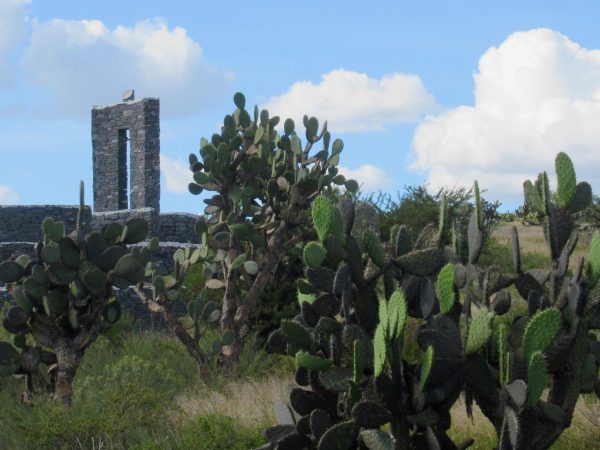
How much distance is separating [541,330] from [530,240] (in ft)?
75.4

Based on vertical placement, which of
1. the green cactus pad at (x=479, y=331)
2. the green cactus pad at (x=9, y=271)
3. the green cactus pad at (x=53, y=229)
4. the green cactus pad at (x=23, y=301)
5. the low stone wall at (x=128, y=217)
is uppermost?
the low stone wall at (x=128, y=217)

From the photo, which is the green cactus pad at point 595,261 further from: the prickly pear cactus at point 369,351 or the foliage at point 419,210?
the foliage at point 419,210

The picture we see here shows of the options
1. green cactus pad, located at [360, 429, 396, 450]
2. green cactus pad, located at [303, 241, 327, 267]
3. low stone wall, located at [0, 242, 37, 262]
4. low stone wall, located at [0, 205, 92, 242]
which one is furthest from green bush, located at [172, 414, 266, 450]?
low stone wall, located at [0, 205, 92, 242]

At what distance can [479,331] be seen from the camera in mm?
4906

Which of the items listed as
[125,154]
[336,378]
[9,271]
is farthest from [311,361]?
[125,154]

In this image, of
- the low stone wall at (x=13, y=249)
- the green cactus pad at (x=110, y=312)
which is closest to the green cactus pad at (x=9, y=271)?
the green cactus pad at (x=110, y=312)

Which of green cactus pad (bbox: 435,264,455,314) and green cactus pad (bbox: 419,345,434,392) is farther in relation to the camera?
green cactus pad (bbox: 435,264,455,314)

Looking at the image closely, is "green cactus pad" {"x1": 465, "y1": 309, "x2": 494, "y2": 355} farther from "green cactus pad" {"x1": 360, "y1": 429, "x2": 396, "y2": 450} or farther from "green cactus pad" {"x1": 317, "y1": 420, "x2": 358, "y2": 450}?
"green cactus pad" {"x1": 317, "y1": 420, "x2": 358, "y2": 450}

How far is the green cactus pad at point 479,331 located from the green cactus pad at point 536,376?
0.27m

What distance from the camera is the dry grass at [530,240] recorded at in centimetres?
2375

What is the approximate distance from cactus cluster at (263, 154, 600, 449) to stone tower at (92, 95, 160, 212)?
18.3 m

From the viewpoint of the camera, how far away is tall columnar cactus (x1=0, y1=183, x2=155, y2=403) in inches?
352

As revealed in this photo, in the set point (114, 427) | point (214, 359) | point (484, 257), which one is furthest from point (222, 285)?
point (484, 257)

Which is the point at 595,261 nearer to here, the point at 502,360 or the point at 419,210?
the point at 502,360
